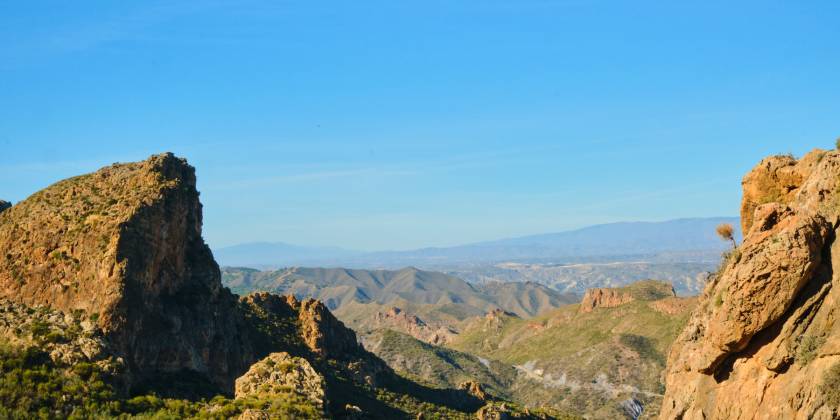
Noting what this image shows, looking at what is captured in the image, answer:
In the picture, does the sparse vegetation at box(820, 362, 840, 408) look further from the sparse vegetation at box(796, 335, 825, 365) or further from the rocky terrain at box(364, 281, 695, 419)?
the rocky terrain at box(364, 281, 695, 419)

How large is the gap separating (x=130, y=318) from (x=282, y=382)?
1199 cm

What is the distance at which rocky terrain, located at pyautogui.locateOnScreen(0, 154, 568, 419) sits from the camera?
125 feet

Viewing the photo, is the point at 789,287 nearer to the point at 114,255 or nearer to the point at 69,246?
the point at 114,255

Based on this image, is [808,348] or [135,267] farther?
[135,267]

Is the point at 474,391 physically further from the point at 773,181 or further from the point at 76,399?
the point at 76,399

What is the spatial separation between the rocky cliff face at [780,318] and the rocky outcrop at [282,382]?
19.0 m

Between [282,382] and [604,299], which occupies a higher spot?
[282,382]

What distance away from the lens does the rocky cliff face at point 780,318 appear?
91.1ft

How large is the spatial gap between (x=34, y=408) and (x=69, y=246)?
16918 millimetres

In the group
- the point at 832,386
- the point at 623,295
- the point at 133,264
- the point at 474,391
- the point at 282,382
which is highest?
the point at 133,264

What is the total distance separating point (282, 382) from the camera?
42312 millimetres

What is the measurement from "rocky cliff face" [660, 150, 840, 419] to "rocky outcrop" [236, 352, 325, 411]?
19031 millimetres

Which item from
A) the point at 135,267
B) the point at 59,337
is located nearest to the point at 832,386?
the point at 59,337

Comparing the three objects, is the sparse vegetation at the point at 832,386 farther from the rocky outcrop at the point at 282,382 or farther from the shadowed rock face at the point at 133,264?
the shadowed rock face at the point at 133,264
